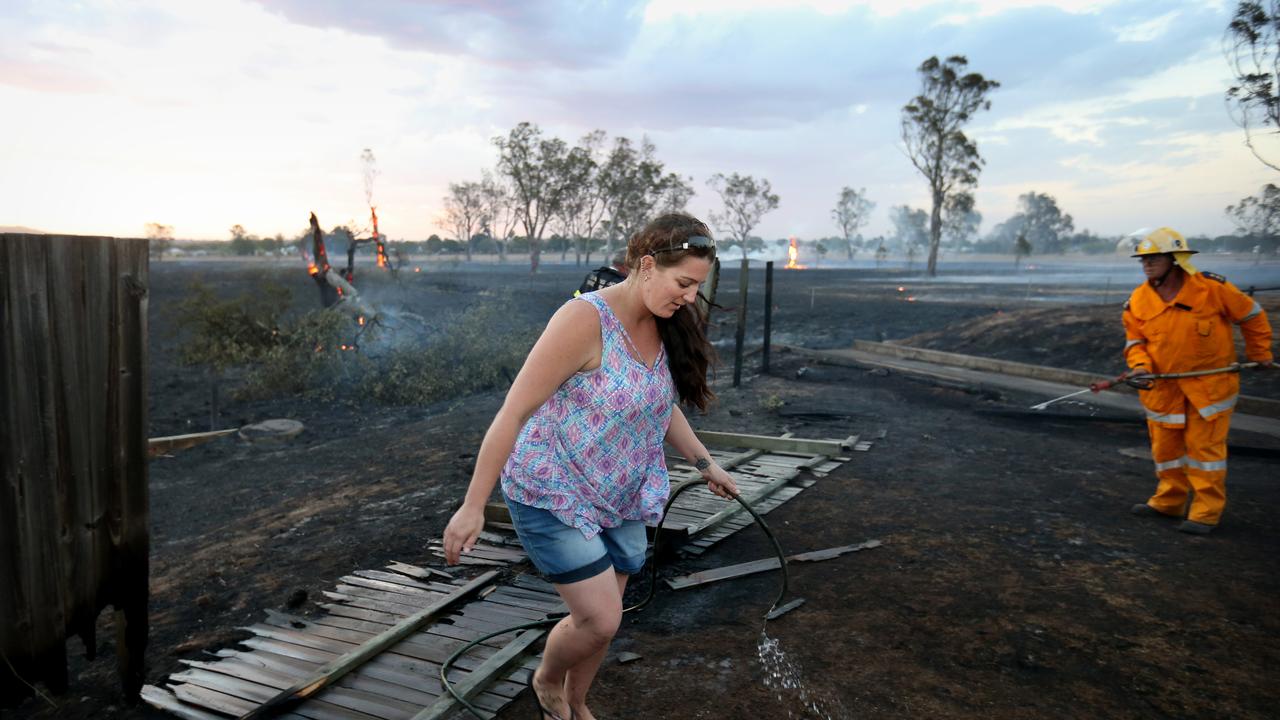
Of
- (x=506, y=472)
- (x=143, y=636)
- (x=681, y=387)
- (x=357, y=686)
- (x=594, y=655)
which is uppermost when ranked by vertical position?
(x=681, y=387)

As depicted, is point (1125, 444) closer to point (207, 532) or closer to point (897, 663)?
point (897, 663)

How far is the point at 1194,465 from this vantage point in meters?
5.24

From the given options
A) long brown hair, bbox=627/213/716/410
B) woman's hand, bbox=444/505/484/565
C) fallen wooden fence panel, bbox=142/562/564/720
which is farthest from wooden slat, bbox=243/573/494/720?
long brown hair, bbox=627/213/716/410

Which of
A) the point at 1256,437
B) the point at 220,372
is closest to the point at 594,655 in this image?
the point at 1256,437

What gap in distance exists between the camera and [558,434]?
2.33 metres

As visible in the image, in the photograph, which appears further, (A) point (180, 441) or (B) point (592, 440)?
(A) point (180, 441)

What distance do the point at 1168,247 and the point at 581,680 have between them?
5.13 meters

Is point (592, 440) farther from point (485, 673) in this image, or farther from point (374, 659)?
point (374, 659)

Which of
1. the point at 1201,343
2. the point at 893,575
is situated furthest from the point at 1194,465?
the point at 893,575

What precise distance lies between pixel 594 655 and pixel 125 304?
2260 mm

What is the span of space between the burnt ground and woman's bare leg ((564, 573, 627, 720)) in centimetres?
52

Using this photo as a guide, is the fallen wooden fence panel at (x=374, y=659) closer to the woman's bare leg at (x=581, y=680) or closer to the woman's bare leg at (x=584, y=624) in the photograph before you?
the woman's bare leg at (x=581, y=680)

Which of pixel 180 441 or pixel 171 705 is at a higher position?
pixel 171 705

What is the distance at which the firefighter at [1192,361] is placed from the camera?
5.17 meters
